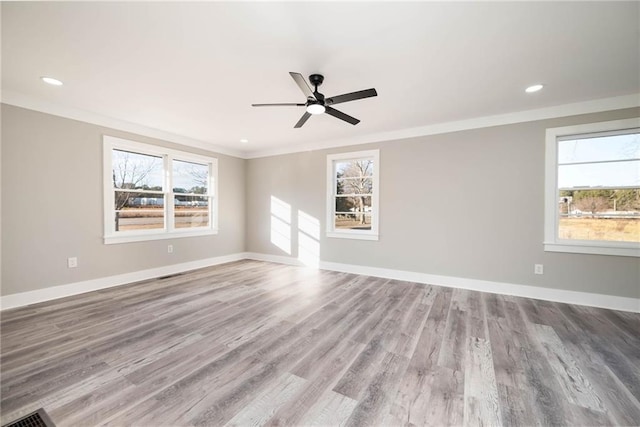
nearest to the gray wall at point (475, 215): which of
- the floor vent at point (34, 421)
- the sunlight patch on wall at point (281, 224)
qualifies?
the sunlight patch on wall at point (281, 224)

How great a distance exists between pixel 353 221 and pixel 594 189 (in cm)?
343

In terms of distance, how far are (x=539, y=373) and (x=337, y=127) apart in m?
3.81

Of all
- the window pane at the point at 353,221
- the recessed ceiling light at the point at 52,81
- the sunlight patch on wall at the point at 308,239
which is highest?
the recessed ceiling light at the point at 52,81

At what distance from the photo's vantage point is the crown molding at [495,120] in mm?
3191

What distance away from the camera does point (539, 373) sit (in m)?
1.93

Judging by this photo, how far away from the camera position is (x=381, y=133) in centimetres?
461

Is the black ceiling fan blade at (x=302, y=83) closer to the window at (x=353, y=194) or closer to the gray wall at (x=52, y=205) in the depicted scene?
the window at (x=353, y=194)

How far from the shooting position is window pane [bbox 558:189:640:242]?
320cm

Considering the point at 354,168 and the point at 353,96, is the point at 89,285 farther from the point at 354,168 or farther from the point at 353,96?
the point at 354,168

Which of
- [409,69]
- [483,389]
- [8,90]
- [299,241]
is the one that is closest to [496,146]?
[409,69]

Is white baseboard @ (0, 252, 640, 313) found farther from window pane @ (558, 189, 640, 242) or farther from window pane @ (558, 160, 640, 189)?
window pane @ (558, 160, 640, 189)

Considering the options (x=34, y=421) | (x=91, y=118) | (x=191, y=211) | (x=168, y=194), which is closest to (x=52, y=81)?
(x=91, y=118)

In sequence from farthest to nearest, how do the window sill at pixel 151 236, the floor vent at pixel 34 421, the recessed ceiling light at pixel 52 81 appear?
the window sill at pixel 151 236, the recessed ceiling light at pixel 52 81, the floor vent at pixel 34 421

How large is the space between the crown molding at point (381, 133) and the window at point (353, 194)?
33 centimetres
